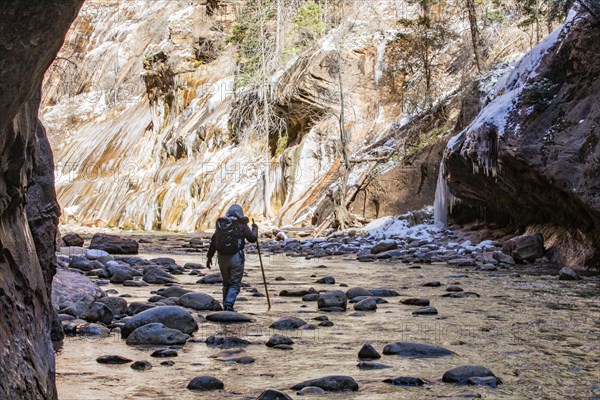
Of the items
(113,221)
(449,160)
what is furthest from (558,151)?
(113,221)

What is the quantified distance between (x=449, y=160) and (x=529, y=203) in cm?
326

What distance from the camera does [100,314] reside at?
664 cm

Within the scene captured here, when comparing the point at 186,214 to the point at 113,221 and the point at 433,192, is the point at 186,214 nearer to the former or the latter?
the point at 113,221

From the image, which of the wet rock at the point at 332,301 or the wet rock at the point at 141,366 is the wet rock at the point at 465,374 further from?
the wet rock at the point at 332,301

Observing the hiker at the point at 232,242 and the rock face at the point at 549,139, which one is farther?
the rock face at the point at 549,139

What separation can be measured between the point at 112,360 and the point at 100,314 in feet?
5.92

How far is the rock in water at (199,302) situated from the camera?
7.87 m

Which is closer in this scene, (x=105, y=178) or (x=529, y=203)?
→ (x=529, y=203)

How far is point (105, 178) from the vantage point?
45.3m

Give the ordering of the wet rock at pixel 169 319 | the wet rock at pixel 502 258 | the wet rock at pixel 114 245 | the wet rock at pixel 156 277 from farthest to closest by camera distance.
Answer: the wet rock at pixel 114 245 < the wet rock at pixel 502 258 < the wet rock at pixel 156 277 < the wet rock at pixel 169 319

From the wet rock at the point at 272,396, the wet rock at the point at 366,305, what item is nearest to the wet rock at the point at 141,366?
the wet rock at the point at 272,396

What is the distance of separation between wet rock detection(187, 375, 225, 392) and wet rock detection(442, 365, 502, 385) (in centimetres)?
134

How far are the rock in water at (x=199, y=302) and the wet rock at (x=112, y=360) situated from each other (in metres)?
2.89

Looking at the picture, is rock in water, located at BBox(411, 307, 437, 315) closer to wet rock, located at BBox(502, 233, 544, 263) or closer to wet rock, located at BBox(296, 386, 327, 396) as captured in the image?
wet rock, located at BBox(296, 386, 327, 396)
